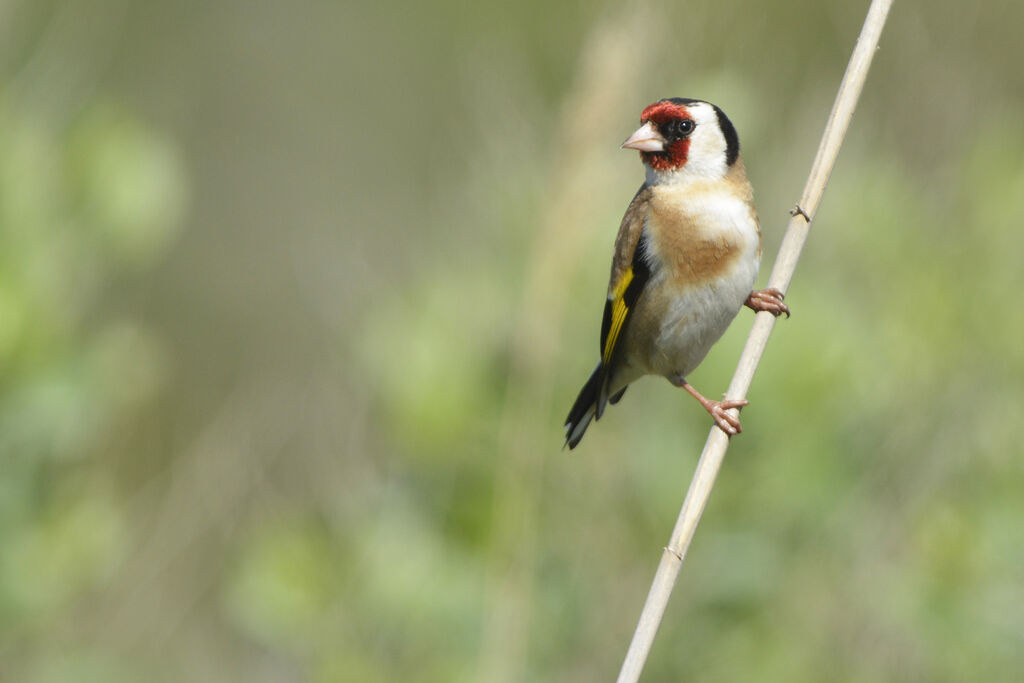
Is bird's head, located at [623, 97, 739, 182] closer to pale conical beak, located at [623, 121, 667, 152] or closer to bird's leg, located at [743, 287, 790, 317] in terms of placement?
pale conical beak, located at [623, 121, 667, 152]

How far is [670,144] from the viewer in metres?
4.09

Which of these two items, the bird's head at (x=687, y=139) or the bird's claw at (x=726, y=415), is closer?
the bird's claw at (x=726, y=415)

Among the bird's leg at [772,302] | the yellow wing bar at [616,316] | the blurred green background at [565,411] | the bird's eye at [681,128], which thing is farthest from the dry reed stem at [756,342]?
the blurred green background at [565,411]

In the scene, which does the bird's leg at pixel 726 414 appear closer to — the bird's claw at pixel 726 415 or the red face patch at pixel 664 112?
the bird's claw at pixel 726 415

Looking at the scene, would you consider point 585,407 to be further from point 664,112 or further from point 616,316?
point 664,112

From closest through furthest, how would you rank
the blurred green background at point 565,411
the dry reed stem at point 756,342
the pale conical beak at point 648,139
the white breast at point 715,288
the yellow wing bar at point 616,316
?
1. the dry reed stem at point 756,342
2. the pale conical beak at point 648,139
3. the white breast at point 715,288
4. the yellow wing bar at point 616,316
5. the blurred green background at point 565,411

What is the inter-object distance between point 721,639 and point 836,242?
5.61ft

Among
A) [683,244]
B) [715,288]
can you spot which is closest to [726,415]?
[715,288]

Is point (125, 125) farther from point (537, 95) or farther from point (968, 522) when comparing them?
point (968, 522)

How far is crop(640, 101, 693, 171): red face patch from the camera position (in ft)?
13.2

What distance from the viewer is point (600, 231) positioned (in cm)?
525

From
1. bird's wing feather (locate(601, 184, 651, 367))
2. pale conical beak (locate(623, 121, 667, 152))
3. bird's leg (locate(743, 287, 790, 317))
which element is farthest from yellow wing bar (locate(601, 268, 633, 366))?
bird's leg (locate(743, 287, 790, 317))

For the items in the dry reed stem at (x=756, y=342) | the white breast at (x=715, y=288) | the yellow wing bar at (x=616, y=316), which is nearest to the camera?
the dry reed stem at (x=756, y=342)

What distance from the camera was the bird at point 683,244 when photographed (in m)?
4.07
